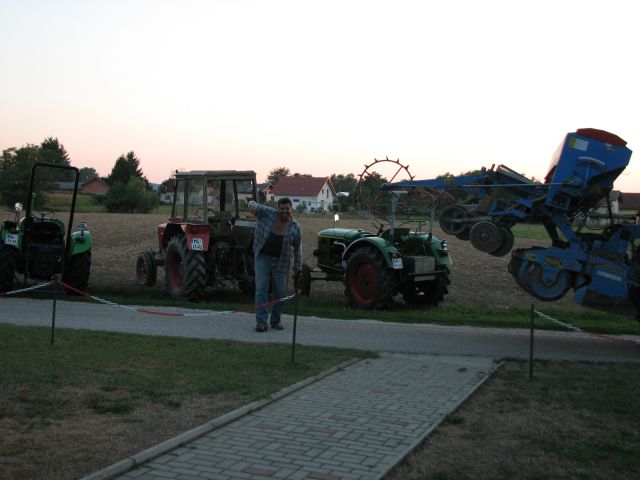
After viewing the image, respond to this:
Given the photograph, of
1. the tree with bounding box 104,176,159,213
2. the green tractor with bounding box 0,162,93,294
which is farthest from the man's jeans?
the tree with bounding box 104,176,159,213

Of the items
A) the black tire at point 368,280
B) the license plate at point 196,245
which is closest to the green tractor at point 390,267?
the black tire at point 368,280

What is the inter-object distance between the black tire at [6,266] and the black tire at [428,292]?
7963mm

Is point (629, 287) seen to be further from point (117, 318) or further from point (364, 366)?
point (117, 318)

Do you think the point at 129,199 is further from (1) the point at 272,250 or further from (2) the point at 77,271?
(1) the point at 272,250

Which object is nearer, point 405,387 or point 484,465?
point 484,465

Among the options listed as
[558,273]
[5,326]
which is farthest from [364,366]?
[5,326]

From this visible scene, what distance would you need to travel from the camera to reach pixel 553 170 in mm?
10383

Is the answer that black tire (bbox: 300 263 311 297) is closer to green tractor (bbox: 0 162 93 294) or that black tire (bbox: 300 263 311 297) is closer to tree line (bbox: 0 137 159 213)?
green tractor (bbox: 0 162 93 294)

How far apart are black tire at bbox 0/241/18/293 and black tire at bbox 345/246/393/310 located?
22.4ft

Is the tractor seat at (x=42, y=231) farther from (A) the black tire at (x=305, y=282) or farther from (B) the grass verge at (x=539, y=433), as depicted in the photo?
(B) the grass verge at (x=539, y=433)

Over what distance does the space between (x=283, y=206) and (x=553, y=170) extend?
3965mm

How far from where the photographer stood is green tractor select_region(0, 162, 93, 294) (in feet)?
47.4

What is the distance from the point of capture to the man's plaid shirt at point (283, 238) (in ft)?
34.1

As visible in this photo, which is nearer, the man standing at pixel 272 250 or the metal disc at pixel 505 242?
the man standing at pixel 272 250
